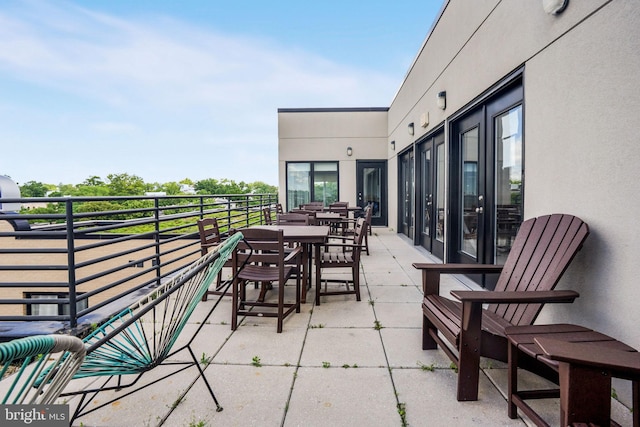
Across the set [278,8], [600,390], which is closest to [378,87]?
[278,8]

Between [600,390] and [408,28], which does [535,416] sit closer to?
[600,390]

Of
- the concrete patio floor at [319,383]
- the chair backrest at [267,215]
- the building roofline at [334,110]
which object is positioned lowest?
the concrete patio floor at [319,383]

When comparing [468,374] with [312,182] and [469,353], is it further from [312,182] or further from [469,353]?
[312,182]

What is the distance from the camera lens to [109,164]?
973 inches

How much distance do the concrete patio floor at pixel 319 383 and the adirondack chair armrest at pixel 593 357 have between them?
64 cm

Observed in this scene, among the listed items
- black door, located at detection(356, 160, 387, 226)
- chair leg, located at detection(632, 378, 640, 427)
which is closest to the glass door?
chair leg, located at detection(632, 378, 640, 427)

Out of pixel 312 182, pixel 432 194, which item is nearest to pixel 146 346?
pixel 432 194

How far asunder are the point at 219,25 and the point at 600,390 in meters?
14.4

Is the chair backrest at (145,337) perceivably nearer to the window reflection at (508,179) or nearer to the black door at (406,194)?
the window reflection at (508,179)

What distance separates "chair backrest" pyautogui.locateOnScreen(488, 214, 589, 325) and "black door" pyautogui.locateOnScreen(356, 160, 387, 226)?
337 inches

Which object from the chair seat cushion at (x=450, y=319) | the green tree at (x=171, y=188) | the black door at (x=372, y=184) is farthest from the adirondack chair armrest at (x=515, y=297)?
the green tree at (x=171, y=188)

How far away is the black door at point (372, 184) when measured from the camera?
10898 millimetres

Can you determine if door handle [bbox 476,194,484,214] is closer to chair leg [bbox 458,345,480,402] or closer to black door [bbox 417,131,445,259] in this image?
black door [bbox 417,131,445,259]

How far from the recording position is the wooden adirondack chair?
1743mm
